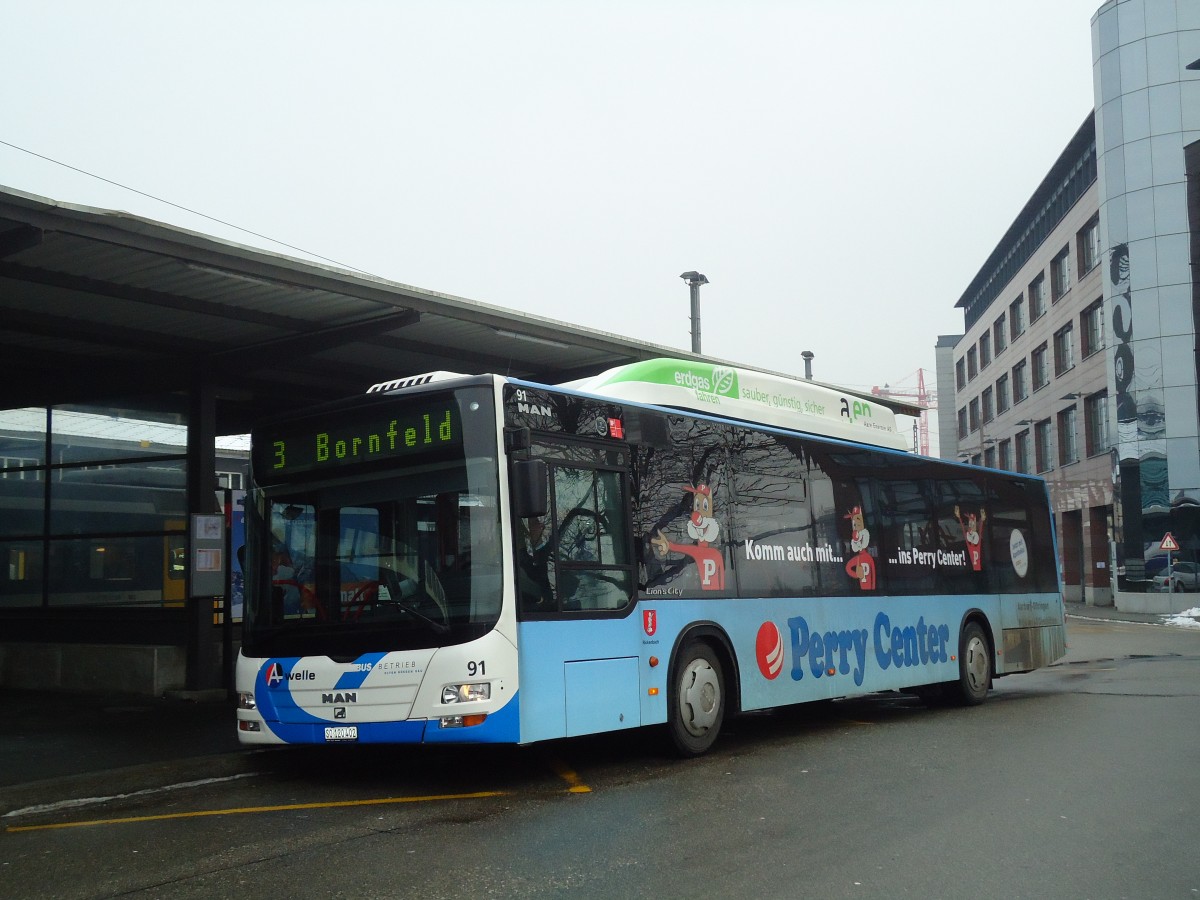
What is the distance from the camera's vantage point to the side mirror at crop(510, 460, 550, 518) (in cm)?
836

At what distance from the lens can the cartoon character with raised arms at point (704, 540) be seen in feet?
33.8

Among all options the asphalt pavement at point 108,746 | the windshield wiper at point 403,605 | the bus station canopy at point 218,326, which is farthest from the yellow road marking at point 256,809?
the bus station canopy at point 218,326

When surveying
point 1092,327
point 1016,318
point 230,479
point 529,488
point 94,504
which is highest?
point 1016,318

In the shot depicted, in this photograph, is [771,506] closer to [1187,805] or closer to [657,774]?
[657,774]

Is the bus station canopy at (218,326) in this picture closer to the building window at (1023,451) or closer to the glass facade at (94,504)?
the glass facade at (94,504)

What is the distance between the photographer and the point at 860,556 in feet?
41.6

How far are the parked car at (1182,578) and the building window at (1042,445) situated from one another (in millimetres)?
15940

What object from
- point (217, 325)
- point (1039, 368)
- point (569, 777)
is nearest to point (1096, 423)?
point (1039, 368)

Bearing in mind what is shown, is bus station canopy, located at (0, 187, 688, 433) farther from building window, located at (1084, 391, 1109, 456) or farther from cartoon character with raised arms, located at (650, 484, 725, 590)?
building window, located at (1084, 391, 1109, 456)

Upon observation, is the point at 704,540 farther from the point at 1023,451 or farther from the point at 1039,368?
the point at 1023,451

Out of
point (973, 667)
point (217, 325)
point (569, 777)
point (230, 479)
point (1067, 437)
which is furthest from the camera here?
point (1067, 437)

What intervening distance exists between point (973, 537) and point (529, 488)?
8.33 meters

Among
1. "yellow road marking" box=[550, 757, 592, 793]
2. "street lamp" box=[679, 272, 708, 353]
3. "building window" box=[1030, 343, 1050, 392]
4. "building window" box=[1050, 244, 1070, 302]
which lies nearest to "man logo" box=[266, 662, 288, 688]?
"yellow road marking" box=[550, 757, 592, 793]

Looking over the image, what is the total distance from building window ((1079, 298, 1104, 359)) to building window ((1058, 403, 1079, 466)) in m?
3.64
